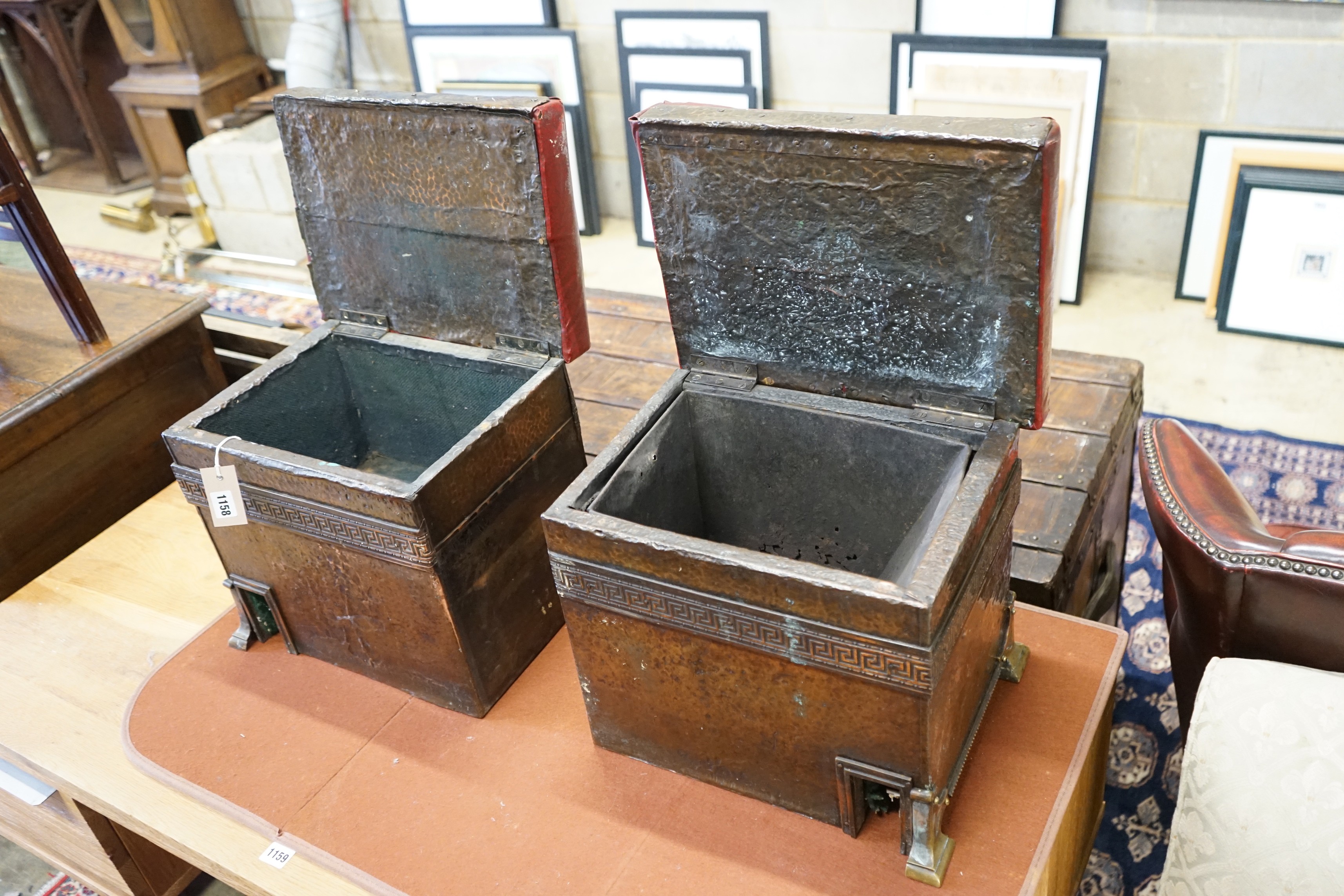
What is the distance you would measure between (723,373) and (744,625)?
48cm

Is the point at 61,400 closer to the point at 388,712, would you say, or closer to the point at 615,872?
the point at 388,712

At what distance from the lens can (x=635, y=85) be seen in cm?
420

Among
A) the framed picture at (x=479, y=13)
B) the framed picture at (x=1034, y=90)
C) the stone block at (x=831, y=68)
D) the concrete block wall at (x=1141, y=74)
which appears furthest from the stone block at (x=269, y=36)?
the framed picture at (x=1034, y=90)

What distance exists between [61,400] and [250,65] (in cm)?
374

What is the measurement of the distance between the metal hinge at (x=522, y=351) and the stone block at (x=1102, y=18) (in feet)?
8.27

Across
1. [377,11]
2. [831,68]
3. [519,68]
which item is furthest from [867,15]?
[377,11]

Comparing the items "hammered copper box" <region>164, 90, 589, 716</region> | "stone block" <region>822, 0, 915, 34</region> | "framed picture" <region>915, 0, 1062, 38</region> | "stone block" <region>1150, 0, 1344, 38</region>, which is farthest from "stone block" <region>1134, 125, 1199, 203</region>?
"hammered copper box" <region>164, 90, 589, 716</region>

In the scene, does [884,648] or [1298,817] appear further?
[1298,817]

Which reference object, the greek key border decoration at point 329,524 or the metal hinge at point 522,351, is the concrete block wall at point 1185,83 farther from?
the greek key border decoration at point 329,524

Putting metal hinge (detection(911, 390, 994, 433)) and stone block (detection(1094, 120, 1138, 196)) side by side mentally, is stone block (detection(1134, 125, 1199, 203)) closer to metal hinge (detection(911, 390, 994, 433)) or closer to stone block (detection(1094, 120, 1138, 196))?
stone block (detection(1094, 120, 1138, 196))

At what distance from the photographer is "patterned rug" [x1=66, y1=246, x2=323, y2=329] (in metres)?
4.17

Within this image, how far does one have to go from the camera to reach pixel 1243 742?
1.36 metres

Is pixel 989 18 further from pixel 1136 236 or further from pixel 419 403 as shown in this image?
pixel 419 403

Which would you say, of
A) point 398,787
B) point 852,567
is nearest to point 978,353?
point 852,567
